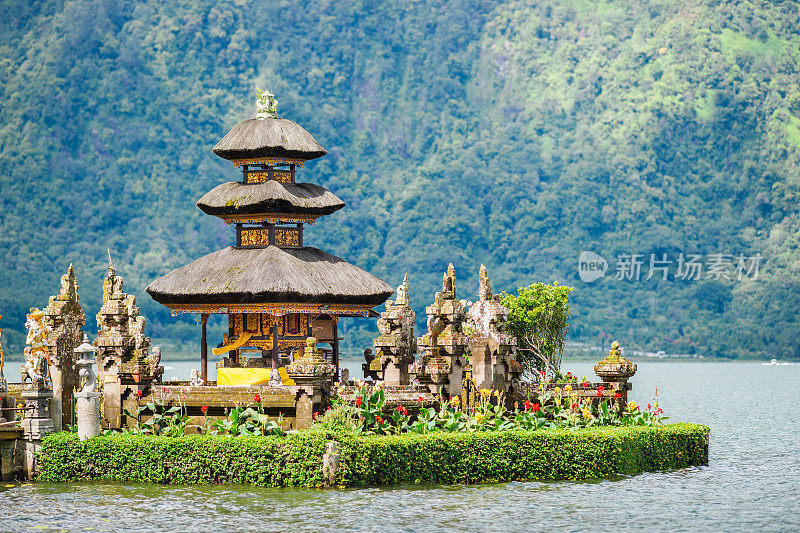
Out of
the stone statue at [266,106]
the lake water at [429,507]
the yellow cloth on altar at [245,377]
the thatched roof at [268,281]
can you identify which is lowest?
the lake water at [429,507]

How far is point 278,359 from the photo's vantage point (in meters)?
40.6

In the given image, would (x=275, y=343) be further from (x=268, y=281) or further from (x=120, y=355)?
(x=120, y=355)

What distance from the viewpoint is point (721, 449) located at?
168 ft

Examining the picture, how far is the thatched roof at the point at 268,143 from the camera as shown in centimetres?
4219

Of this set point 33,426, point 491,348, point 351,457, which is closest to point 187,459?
point 33,426

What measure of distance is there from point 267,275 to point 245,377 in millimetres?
3367

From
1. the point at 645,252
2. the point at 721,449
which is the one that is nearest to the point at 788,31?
the point at 645,252

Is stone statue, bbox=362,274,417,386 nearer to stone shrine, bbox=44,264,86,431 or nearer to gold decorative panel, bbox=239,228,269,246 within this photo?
gold decorative panel, bbox=239,228,269,246

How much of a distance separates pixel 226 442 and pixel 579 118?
15649 centimetres

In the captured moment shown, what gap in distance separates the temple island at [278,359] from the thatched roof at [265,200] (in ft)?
0.22

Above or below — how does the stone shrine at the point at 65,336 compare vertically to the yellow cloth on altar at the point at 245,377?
above

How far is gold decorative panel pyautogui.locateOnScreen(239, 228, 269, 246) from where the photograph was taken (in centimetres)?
4256

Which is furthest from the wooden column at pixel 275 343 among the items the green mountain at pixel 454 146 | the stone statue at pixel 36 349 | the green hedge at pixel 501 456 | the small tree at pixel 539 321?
the green mountain at pixel 454 146

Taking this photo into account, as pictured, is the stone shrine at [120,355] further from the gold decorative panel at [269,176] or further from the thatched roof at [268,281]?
the gold decorative panel at [269,176]
